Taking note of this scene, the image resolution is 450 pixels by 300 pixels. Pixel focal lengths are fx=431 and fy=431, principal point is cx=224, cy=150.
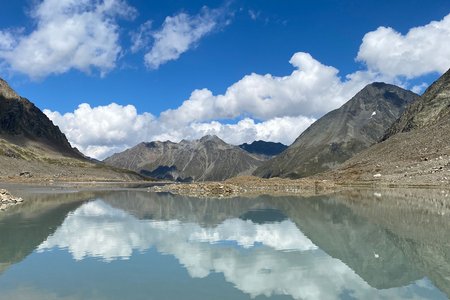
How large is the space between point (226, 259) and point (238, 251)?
3.07 m

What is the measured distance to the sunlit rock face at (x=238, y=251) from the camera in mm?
20462

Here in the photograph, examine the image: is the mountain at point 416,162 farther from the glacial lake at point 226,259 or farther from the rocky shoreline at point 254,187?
the glacial lake at point 226,259

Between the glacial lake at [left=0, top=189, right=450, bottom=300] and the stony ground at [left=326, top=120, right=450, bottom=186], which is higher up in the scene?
the stony ground at [left=326, top=120, right=450, bottom=186]

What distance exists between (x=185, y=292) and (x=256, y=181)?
120 meters

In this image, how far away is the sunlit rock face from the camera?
20.5 meters

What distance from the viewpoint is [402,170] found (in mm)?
151000

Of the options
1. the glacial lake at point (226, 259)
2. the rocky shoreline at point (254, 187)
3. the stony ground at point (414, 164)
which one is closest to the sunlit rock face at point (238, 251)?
the glacial lake at point (226, 259)

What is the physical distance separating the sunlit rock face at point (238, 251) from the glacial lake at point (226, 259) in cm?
6

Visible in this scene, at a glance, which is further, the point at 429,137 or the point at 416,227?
the point at 429,137

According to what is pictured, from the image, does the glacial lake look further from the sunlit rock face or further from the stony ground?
the stony ground

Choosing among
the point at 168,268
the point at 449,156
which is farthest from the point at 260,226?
the point at 449,156

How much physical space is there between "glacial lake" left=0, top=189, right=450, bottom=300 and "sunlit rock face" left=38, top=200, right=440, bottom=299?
0.21 ft

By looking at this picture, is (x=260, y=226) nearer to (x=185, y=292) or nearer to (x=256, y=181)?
(x=185, y=292)

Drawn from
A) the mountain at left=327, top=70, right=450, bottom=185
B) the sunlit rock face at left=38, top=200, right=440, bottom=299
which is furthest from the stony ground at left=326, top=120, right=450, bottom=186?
the sunlit rock face at left=38, top=200, right=440, bottom=299
